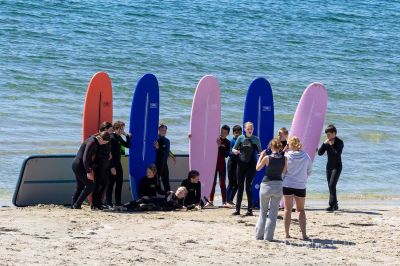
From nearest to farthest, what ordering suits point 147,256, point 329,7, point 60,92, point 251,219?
point 147,256 → point 251,219 → point 60,92 → point 329,7

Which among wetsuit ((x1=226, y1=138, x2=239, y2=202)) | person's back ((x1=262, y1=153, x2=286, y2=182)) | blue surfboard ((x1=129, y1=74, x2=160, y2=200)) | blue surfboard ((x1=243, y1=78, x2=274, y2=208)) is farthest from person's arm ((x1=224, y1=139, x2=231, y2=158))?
person's back ((x1=262, y1=153, x2=286, y2=182))

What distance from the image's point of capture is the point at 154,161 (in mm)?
13523

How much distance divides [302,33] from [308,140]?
65.7 feet

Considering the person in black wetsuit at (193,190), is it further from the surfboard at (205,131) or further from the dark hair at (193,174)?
the surfboard at (205,131)

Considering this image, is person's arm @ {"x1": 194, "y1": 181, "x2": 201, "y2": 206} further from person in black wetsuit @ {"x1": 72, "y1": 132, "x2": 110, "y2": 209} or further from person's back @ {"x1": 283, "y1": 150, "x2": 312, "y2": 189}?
person's back @ {"x1": 283, "y1": 150, "x2": 312, "y2": 189}

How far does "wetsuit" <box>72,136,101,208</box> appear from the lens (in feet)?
40.3

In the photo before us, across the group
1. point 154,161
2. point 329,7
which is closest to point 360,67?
point 329,7

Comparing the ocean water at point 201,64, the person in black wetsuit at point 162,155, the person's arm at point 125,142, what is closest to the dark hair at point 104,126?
the person's arm at point 125,142

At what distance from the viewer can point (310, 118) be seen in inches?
558

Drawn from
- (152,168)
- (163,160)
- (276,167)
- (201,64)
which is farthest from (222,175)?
(201,64)

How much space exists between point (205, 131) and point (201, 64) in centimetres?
1323

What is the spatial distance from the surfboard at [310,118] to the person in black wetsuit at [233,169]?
4.01 ft

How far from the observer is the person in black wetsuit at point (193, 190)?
43.2 ft

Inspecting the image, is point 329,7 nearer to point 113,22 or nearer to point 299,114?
point 113,22
